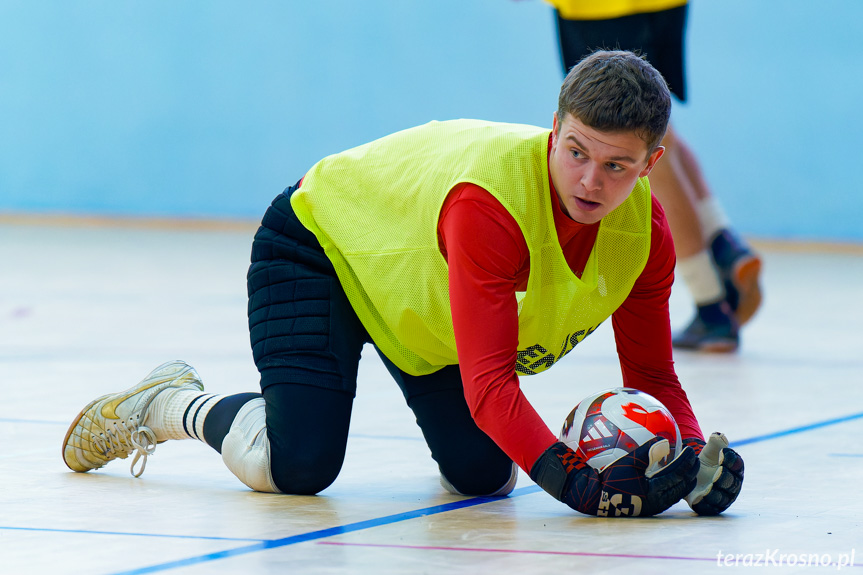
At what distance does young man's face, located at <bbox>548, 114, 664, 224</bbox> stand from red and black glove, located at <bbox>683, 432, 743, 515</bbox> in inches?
18.2

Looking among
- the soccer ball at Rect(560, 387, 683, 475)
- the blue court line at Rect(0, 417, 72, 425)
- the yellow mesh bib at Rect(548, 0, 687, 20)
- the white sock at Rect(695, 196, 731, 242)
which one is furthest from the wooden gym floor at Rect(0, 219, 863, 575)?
the yellow mesh bib at Rect(548, 0, 687, 20)

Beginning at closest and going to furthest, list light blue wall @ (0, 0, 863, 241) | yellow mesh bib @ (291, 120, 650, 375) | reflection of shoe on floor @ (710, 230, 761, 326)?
1. yellow mesh bib @ (291, 120, 650, 375)
2. reflection of shoe on floor @ (710, 230, 761, 326)
3. light blue wall @ (0, 0, 863, 241)

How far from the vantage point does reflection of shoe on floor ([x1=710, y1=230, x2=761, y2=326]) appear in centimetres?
515

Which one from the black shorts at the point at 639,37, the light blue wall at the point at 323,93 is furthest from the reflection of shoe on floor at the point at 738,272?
the light blue wall at the point at 323,93

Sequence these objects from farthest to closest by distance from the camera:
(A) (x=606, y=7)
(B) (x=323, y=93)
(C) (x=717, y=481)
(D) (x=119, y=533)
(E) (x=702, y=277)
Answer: (B) (x=323, y=93), (E) (x=702, y=277), (A) (x=606, y=7), (C) (x=717, y=481), (D) (x=119, y=533)

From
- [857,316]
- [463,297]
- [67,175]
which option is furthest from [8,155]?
[463,297]

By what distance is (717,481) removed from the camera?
89.1 inches

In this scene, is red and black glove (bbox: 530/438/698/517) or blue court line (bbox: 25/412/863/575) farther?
red and black glove (bbox: 530/438/698/517)

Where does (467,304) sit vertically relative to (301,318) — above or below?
above

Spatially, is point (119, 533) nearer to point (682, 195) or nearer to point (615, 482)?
point (615, 482)

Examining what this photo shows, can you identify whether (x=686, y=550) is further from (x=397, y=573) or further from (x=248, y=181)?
(x=248, y=181)

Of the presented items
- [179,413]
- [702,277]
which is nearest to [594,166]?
[179,413]

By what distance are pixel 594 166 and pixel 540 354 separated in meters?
0.52

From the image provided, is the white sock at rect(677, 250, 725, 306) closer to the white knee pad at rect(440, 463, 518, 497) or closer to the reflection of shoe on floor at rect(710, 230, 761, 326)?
the reflection of shoe on floor at rect(710, 230, 761, 326)
